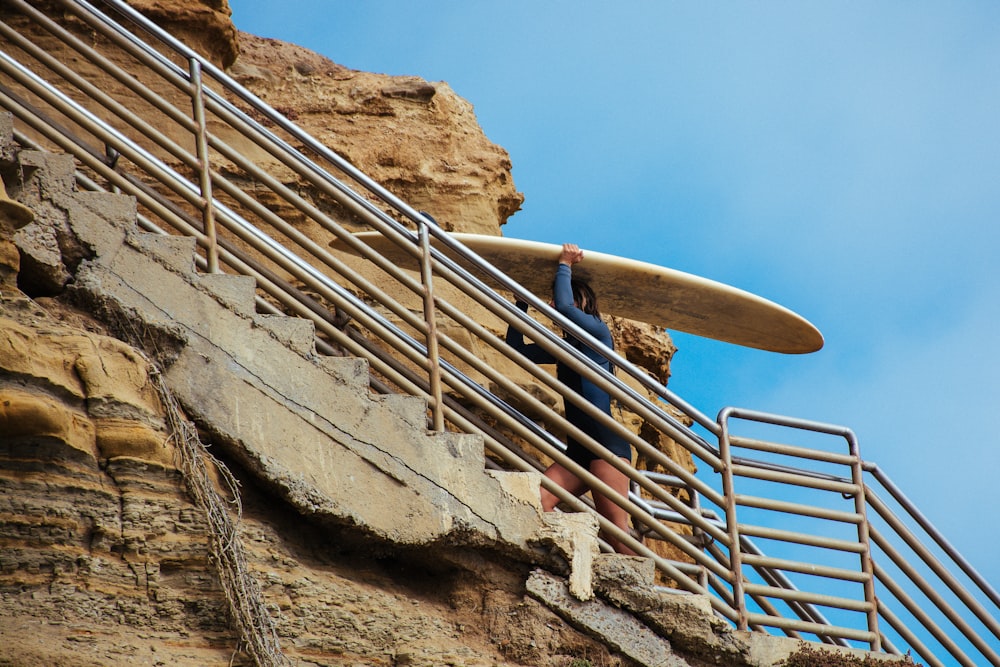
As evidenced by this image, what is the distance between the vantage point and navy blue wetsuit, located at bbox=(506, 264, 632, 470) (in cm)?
646

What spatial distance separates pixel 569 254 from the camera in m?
6.97

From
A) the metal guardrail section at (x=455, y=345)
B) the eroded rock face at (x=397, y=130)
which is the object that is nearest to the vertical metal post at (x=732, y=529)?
the metal guardrail section at (x=455, y=345)

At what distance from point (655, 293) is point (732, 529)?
1547mm

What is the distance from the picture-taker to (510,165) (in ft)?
33.0

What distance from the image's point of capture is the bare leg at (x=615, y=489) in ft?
20.8

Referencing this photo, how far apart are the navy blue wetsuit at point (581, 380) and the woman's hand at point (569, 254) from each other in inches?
2.6

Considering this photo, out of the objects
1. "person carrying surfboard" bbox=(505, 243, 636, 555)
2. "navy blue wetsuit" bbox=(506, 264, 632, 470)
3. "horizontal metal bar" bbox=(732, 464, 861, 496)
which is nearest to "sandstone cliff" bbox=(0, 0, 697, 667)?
"person carrying surfboard" bbox=(505, 243, 636, 555)

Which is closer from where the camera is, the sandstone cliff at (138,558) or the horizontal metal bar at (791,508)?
the sandstone cliff at (138,558)

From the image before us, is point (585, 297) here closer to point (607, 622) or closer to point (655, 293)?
point (655, 293)

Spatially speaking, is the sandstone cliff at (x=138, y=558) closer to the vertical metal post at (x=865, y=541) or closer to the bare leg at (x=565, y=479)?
the bare leg at (x=565, y=479)

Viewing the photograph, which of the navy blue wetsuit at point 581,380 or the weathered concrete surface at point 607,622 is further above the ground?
the navy blue wetsuit at point 581,380

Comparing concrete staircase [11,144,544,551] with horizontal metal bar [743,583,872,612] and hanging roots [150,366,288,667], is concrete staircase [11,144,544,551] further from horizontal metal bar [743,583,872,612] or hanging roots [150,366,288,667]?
horizontal metal bar [743,583,872,612]

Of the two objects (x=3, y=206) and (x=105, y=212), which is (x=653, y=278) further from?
(x=3, y=206)

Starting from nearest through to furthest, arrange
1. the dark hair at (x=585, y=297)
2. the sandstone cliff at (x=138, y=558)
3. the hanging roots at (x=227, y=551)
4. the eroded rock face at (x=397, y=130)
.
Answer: the sandstone cliff at (x=138, y=558)
the hanging roots at (x=227, y=551)
the dark hair at (x=585, y=297)
the eroded rock face at (x=397, y=130)
